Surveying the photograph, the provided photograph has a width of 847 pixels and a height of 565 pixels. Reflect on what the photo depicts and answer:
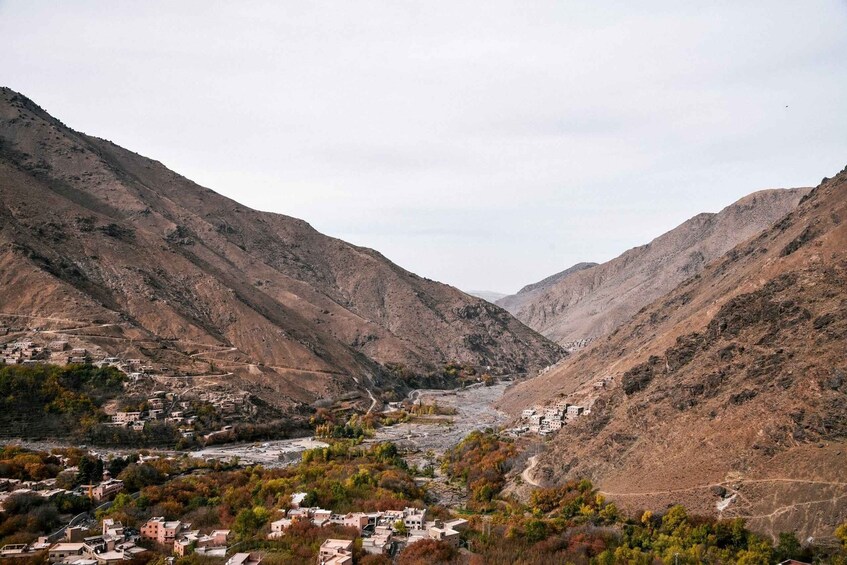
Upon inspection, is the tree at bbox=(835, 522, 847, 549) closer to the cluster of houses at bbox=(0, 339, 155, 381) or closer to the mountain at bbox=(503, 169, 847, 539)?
the mountain at bbox=(503, 169, 847, 539)

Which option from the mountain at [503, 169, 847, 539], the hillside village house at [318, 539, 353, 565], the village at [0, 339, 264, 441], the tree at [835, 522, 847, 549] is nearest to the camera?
the tree at [835, 522, 847, 549]

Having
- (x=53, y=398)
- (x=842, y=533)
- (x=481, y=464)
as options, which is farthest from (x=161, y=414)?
(x=842, y=533)

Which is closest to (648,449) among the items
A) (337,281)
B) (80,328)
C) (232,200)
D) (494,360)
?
(80,328)

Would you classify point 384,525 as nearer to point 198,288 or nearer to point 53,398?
point 53,398

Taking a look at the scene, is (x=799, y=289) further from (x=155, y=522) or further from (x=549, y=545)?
(x=155, y=522)

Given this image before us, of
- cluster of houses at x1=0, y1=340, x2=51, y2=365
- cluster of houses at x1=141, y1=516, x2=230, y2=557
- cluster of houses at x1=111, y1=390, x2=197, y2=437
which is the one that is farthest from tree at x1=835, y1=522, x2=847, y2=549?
cluster of houses at x1=0, y1=340, x2=51, y2=365
